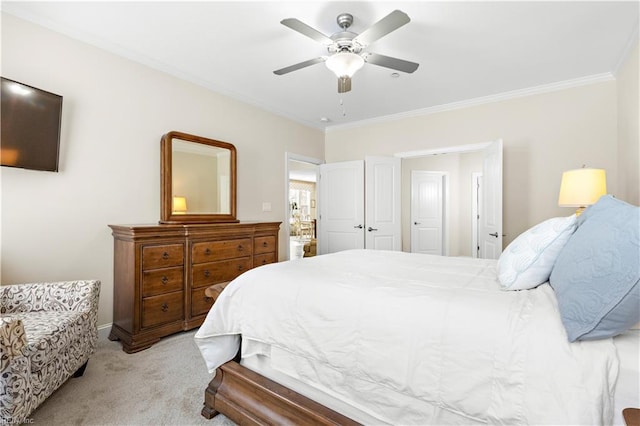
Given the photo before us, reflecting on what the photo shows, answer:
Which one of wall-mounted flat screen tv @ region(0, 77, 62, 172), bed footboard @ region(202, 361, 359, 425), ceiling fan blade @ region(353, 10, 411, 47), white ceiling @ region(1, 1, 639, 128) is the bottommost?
bed footboard @ region(202, 361, 359, 425)

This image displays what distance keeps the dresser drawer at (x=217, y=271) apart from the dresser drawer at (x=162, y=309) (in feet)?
0.66

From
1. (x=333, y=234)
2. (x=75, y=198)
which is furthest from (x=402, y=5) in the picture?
(x=333, y=234)

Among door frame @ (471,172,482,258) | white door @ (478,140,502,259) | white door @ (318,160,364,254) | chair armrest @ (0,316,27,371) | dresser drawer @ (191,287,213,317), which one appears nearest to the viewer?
chair armrest @ (0,316,27,371)

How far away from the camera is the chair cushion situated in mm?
1574

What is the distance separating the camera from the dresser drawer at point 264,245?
3.46 m

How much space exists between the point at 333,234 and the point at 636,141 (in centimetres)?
364

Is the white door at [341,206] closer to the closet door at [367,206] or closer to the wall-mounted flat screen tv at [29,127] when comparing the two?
the closet door at [367,206]

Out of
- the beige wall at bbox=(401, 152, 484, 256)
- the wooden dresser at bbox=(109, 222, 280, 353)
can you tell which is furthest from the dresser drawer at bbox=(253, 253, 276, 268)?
the beige wall at bbox=(401, 152, 484, 256)

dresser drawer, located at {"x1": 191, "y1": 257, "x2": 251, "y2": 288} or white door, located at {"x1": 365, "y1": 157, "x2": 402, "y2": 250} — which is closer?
dresser drawer, located at {"x1": 191, "y1": 257, "x2": 251, "y2": 288}

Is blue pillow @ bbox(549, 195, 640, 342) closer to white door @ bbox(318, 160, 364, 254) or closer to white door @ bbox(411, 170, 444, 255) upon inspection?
white door @ bbox(318, 160, 364, 254)

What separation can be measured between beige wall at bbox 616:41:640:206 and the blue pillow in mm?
2486

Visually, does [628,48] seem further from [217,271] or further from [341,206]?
[217,271]

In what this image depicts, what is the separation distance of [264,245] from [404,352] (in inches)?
104

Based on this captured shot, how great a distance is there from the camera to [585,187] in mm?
2691
